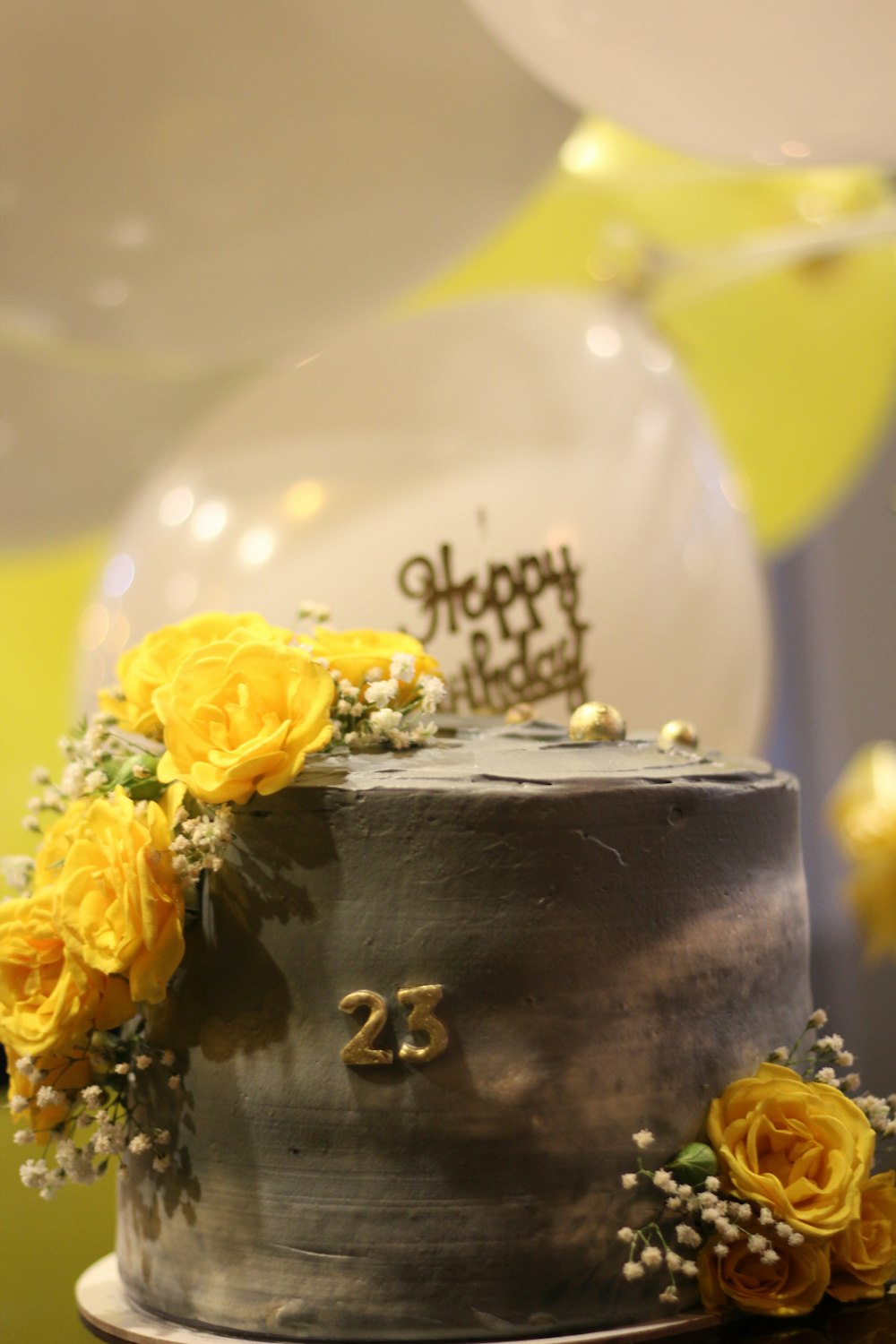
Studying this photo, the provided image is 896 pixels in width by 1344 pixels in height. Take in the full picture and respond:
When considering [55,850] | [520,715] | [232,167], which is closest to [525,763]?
[520,715]

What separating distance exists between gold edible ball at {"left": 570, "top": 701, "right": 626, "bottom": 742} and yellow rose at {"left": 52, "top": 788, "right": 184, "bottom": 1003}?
11.7 inches

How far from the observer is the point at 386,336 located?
5.62ft

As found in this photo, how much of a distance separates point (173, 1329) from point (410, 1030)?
9.8 inches

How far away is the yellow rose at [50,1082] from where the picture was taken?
98 centimetres

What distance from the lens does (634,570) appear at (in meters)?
1.64

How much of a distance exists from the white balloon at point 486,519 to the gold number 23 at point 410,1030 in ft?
2.15

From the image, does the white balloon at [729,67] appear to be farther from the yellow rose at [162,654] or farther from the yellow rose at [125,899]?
the yellow rose at [125,899]

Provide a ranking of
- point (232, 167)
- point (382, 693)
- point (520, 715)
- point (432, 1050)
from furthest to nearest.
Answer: point (232, 167) → point (520, 715) → point (382, 693) → point (432, 1050)

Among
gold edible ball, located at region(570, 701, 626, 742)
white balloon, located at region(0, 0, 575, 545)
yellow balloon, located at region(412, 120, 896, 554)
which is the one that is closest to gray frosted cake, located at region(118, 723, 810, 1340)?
gold edible ball, located at region(570, 701, 626, 742)

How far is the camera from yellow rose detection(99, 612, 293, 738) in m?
1.04

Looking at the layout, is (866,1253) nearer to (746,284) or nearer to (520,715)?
(520,715)

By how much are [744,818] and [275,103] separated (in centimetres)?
85

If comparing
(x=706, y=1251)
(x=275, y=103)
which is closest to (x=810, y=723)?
(x=275, y=103)

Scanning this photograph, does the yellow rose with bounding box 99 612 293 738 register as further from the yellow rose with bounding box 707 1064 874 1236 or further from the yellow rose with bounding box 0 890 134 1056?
the yellow rose with bounding box 707 1064 874 1236
